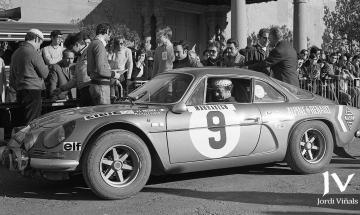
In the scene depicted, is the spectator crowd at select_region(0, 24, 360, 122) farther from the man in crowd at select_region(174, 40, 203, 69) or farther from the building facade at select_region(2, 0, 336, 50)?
the building facade at select_region(2, 0, 336, 50)

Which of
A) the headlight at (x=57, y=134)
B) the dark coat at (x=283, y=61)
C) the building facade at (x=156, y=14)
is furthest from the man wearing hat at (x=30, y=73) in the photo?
the building facade at (x=156, y=14)

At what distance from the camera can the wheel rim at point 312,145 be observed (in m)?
6.82

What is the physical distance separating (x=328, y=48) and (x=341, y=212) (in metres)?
29.5

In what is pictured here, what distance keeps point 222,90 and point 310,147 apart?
1.43 metres

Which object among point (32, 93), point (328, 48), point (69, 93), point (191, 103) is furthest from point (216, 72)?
point (328, 48)

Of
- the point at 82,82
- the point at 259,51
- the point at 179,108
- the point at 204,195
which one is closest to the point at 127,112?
the point at 179,108

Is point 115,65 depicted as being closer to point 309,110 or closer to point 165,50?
point 165,50

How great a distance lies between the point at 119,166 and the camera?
5629 millimetres

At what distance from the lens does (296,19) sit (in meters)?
21.8

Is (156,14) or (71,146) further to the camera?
(156,14)

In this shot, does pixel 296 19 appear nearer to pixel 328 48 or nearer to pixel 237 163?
pixel 328 48

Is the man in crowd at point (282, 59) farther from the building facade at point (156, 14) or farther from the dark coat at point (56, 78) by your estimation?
the building facade at point (156, 14)

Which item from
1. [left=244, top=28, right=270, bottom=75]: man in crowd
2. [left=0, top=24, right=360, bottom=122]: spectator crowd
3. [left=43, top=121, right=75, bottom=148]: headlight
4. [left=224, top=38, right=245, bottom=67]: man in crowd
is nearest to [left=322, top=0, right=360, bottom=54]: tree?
[left=0, top=24, right=360, bottom=122]: spectator crowd

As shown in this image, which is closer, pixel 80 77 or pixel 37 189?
pixel 37 189
